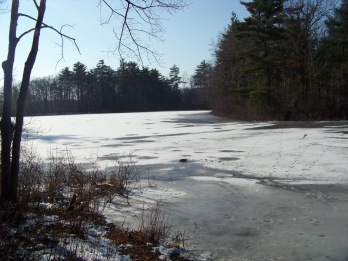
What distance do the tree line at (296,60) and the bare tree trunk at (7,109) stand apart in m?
26.5

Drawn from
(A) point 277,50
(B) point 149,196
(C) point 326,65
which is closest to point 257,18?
(A) point 277,50

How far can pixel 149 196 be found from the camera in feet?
24.9

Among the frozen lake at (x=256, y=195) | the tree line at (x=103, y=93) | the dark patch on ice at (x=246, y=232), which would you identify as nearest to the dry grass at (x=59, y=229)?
the frozen lake at (x=256, y=195)

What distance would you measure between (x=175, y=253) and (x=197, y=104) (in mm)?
81800

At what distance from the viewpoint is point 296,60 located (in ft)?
96.1

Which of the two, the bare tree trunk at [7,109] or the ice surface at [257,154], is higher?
the bare tree trunk at [7,109]

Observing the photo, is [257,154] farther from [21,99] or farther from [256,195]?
[21,99]

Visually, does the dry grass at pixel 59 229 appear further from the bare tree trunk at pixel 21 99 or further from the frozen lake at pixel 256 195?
the frozen lake at pixel 256 195

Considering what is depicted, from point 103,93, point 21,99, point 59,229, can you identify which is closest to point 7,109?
point 21,99

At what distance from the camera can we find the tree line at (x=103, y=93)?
81250 mm

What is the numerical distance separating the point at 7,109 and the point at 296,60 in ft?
90.8

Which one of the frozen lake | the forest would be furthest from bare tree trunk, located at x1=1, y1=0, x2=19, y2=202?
the forest

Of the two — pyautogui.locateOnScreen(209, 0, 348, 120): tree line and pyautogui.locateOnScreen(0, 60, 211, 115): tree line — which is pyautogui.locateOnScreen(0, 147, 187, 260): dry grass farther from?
pyautogui.locateOnScreen(0, 60, 211, 115): tree line

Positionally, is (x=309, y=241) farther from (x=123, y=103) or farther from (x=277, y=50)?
(x=123, y=103)
